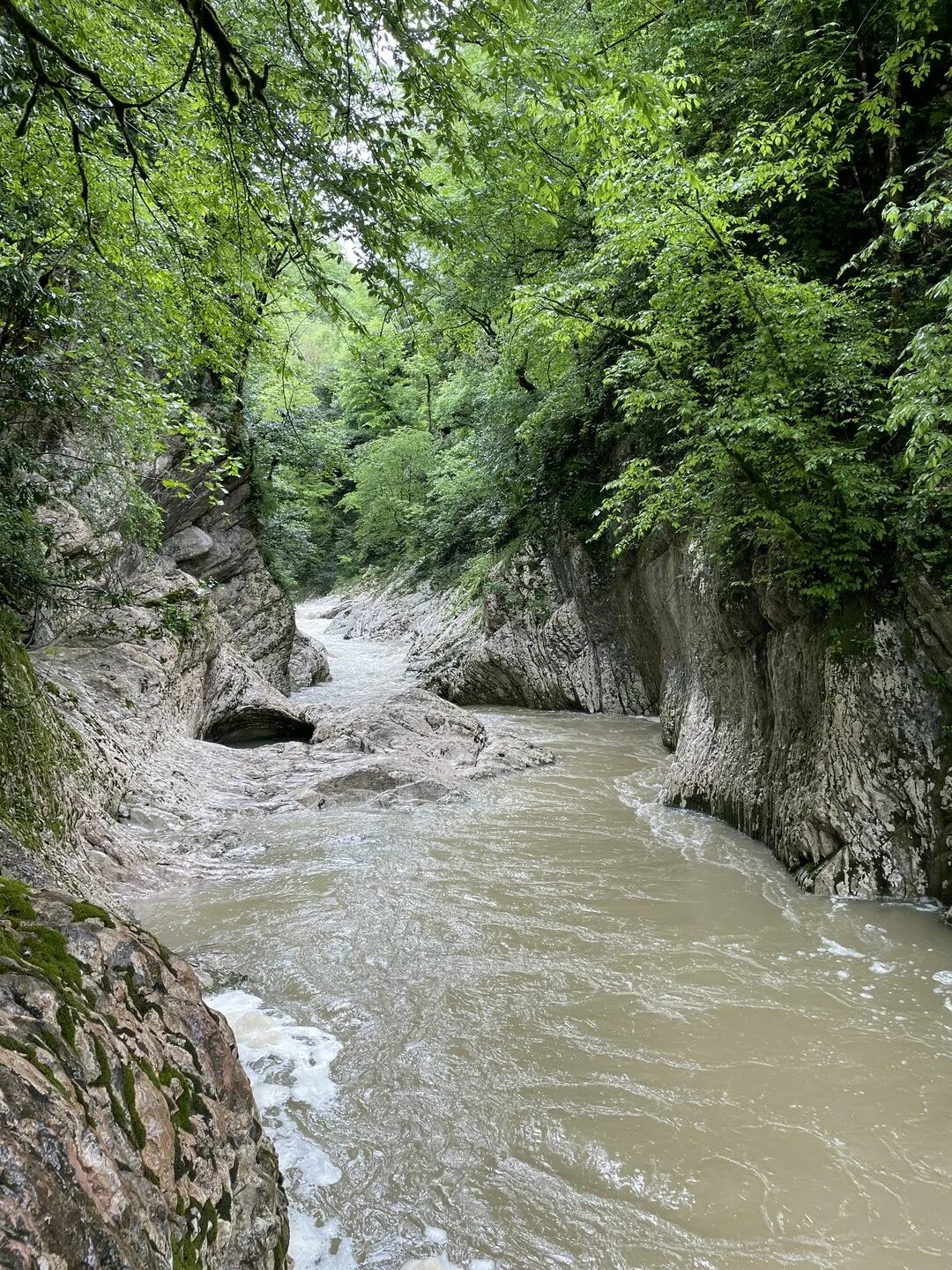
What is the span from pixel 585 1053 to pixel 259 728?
838 cm

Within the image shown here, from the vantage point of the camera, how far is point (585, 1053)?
3.47m

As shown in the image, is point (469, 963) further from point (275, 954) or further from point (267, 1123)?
point (267, 1123)

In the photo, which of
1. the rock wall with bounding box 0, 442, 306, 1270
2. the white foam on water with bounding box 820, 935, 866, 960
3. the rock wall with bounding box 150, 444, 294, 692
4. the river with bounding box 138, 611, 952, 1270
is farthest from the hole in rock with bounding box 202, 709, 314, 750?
the white foam on water with bounding box 820, 935, 866, 960

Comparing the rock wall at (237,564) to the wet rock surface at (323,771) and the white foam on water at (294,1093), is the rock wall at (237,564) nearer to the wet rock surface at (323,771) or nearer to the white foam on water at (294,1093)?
the wet rock surface at (323,771)

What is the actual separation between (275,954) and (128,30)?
642 cm

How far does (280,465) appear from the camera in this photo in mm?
17938

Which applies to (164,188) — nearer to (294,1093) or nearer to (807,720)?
(294,1093)

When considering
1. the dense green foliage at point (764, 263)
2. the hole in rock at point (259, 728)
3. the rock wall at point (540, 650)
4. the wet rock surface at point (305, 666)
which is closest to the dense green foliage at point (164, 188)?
the dense green foliage at point (764, 263)

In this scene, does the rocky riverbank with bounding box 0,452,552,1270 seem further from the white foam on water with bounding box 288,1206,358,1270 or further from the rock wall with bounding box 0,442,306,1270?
the white foam on water with bounding box 288,1206,358,1270

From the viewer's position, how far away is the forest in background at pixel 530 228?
3.13 m

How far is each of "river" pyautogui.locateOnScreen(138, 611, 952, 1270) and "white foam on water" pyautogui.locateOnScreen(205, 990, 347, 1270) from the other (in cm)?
1

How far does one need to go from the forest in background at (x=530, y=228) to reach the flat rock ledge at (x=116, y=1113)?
2.72 m

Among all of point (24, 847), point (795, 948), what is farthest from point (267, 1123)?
point (795, 948)

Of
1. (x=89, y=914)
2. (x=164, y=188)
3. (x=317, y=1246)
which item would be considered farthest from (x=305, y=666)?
(x=89, y=914)
